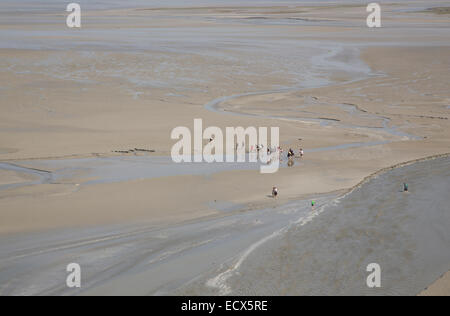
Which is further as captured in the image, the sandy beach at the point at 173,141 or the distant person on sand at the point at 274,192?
the distant person on sand at the point at 274,192

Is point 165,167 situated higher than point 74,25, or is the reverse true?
point 74,25

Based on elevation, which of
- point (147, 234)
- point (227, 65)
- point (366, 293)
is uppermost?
point (227, 65)

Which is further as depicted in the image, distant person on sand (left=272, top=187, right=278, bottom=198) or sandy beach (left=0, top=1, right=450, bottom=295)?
distant person on sand (left=272, top=187, right=278, bottom=198)

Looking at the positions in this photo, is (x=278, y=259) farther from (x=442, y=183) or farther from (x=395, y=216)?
(x=442, y=183)

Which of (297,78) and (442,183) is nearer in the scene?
(442,183)

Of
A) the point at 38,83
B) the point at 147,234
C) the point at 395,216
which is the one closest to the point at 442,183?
the point at 395,216

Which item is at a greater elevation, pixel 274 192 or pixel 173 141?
pixel 173 141

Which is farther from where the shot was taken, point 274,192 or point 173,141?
point 173,141

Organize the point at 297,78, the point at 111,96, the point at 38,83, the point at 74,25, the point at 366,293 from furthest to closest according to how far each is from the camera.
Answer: the point at 74,25 → the point at 297,78 → the point at 38,83 → the point at 111,96 → the point at 366,293
